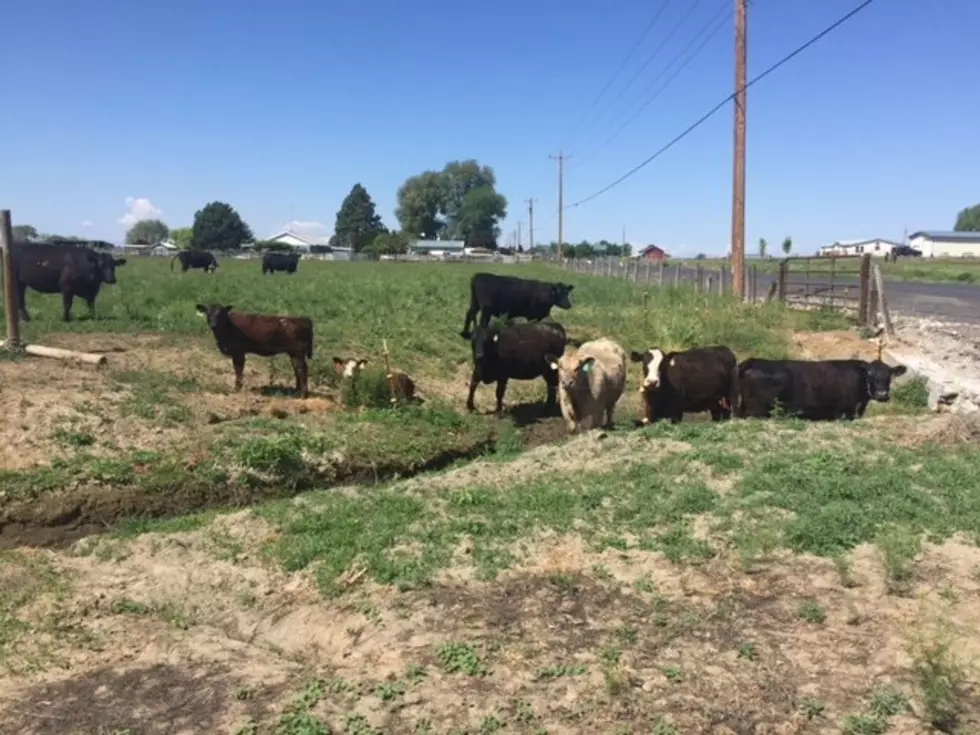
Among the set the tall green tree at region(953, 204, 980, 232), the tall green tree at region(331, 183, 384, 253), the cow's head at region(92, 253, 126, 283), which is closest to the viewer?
the cow's head at region(92, 253, 126, 283)

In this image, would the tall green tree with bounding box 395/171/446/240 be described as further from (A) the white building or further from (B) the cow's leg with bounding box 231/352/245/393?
(B) the cow's leg with bounding box 231/352/245/393

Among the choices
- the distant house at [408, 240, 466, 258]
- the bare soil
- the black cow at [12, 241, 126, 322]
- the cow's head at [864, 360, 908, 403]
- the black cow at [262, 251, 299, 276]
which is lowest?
the bare soil

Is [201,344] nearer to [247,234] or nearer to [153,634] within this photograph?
[153,634]

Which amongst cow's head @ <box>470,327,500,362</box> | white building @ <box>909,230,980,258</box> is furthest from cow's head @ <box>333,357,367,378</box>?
white building @ <box>909,230,980,258</box>

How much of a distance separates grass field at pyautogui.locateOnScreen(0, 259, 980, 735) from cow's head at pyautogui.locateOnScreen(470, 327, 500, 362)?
1.42 metres

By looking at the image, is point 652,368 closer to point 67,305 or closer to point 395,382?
point 395,382

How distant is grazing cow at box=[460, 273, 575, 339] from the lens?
60.4 ft

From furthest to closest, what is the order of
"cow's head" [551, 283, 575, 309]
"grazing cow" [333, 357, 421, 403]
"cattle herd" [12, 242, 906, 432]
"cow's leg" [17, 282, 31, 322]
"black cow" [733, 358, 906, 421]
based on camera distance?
"cow's head" [551, 283, 575, 309] → "cow's leg" [17, 282, 31, 322] → "grazing cow" [333, 357, 421, 403] → "cattle herd" [12, 242, 906, 432] → "black cow" [733, 358, 906, 421]

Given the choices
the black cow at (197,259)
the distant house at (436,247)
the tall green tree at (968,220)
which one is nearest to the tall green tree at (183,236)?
the distant house at (436,247)

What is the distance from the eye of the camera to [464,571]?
6117 millimetres

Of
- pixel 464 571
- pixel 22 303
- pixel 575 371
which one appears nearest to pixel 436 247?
pixel 22 303

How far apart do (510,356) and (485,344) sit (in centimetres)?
46

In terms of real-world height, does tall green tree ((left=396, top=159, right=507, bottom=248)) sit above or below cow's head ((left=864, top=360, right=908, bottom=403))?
above

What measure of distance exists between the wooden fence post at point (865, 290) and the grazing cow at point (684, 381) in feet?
26.6
